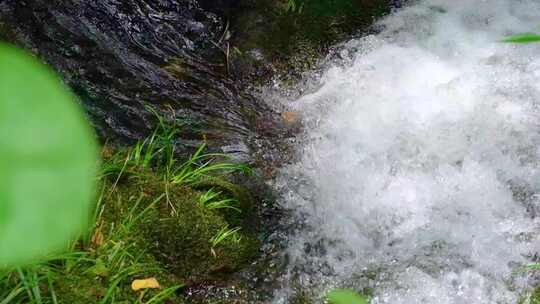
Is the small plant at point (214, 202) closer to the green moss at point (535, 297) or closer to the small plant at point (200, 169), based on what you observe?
the small plant at point (200, 169)

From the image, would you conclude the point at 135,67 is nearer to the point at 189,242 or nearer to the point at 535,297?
the point at 189,242

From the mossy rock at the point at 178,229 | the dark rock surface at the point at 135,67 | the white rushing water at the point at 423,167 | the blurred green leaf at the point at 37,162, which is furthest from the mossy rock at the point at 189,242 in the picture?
the blurred green leaf at the point at 37,162

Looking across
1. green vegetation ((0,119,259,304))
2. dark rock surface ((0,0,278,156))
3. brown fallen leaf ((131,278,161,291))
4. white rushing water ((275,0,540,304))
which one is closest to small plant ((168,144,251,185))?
green vegetation ((0,119,259,304))

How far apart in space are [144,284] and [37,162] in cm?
221

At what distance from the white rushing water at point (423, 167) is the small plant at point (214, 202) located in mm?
385

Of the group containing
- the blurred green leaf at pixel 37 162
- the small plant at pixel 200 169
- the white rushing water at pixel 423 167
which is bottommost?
the white rushing water at pixel 423 167

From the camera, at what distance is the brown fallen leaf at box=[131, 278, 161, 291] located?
2457 millimetres

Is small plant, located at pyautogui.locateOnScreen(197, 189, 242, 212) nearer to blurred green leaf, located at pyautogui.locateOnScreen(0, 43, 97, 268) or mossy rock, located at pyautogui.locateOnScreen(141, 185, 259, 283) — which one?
mossy rock, located at pyautogui.locateOnScreen(141, 185, 259, 283)

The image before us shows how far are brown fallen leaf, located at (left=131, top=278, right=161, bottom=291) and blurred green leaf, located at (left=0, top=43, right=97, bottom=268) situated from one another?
2.16 metres

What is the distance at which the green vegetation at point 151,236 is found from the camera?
2.27 m

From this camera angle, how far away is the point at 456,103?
3711mm

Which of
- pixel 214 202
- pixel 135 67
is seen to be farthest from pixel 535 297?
pixel 135 67

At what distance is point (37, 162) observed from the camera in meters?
0.38

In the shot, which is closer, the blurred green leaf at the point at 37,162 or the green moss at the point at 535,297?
the blurred green leaf at the point at 37,162
